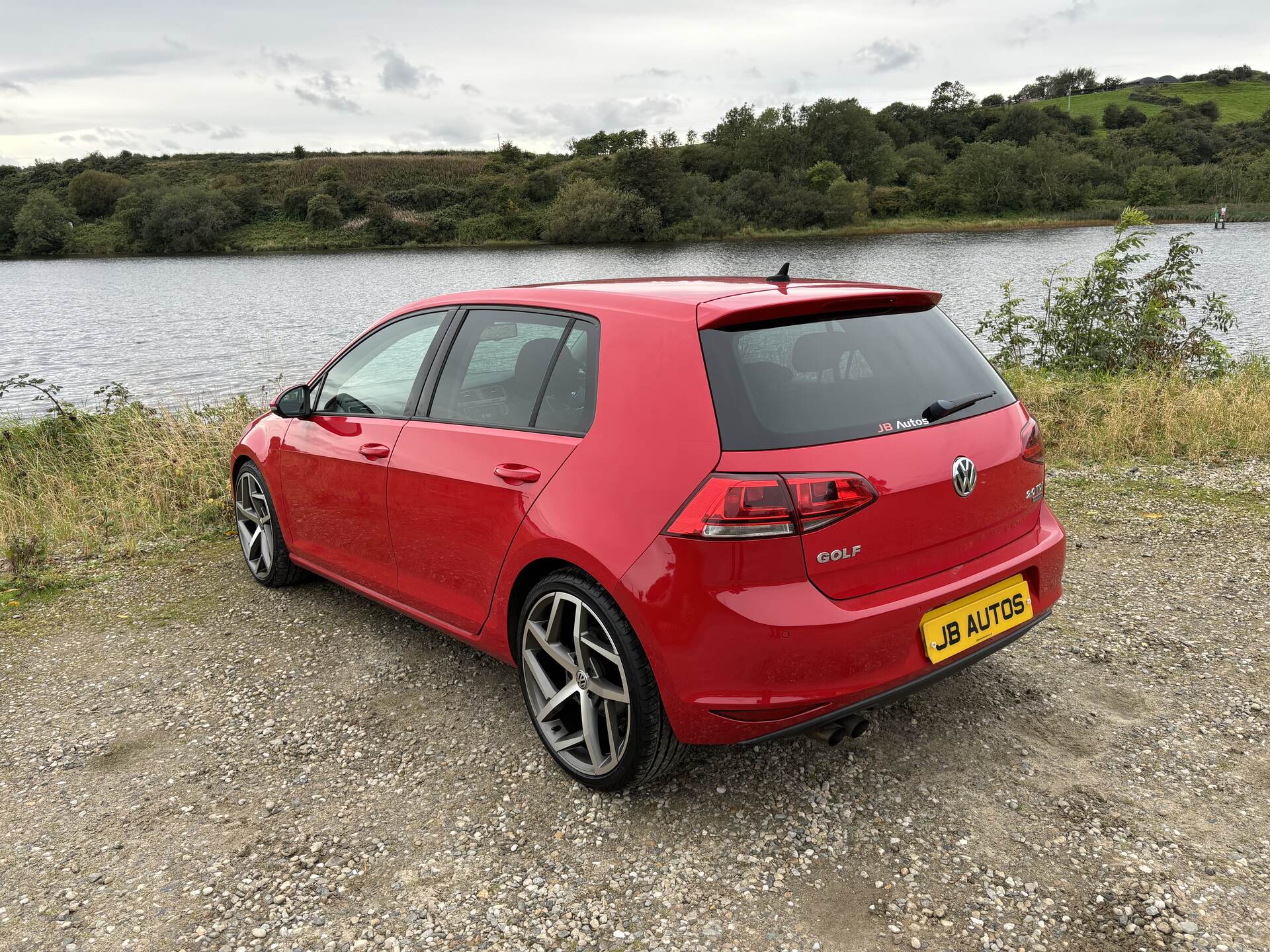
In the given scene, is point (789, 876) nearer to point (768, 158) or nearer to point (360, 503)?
point (360, 503)

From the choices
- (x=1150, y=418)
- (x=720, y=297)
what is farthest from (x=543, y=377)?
(x=1150, y=418)

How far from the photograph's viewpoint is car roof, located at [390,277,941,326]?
8.50 ft

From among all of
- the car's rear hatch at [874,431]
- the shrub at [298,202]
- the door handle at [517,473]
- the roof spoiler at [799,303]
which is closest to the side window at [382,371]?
the door handle at [517,473]

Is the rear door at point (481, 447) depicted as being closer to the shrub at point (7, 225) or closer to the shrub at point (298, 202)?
the shrub at point (298, 202)

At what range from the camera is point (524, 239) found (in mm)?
75000

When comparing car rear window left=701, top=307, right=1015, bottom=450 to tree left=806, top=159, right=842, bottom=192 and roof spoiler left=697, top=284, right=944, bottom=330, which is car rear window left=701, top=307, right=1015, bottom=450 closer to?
roof spoiler left=697, top=284, right=944, bottom=330

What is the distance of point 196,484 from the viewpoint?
744cm

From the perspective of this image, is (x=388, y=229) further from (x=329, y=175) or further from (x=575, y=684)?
(x=575, y=684)

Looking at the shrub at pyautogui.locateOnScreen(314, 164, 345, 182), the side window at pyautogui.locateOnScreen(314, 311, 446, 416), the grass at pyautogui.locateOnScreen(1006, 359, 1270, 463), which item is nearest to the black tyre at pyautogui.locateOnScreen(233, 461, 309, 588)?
the side window at pyautogui.locateOnScreen(314, 311, 446, 416)

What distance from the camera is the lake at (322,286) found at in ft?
62.5

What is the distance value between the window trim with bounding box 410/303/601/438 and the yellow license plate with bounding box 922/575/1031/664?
119 cm

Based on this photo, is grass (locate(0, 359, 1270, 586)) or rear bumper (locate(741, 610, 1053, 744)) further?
grass (locate(0, 359, 1270, 586))

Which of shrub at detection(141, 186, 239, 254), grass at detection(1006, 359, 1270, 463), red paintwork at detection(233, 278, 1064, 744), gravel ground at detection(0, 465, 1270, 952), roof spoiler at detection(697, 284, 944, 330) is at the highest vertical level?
shrub at detection(141, 186, 239, 254)

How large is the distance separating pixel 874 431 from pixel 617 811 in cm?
147
